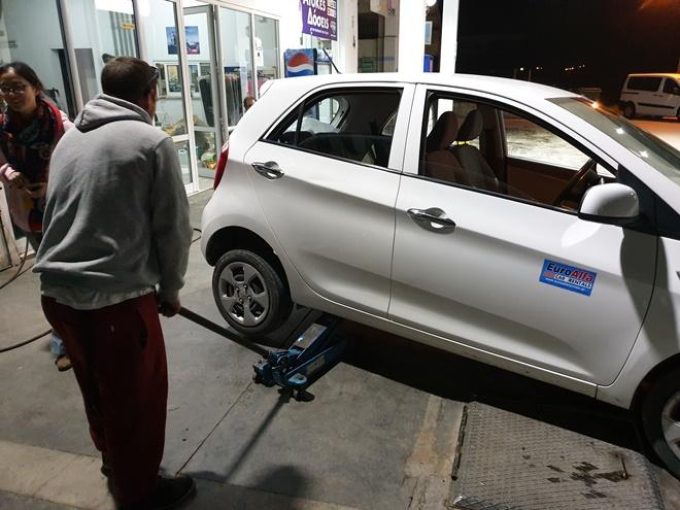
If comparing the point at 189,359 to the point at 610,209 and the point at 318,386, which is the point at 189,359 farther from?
the point at 610,209

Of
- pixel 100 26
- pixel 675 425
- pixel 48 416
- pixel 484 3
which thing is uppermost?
pixel 484 3

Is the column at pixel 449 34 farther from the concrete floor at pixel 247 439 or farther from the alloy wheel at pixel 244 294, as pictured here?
the concrete floor at pixel 247 439

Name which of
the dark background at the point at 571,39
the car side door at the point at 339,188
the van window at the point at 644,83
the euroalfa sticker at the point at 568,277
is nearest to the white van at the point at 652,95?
the van window at the point at 644,83

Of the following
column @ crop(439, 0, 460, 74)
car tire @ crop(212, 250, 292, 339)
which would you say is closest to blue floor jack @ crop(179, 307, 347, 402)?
car tire @ crop(212, 250, 292, 339)

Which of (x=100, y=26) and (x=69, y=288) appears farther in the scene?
(x=100, y=26)

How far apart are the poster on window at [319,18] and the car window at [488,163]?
18.5 feet

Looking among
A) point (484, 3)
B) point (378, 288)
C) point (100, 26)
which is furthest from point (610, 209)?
point (484, 3)

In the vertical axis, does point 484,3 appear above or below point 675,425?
above

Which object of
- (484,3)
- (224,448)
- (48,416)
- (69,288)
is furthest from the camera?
(484,3)

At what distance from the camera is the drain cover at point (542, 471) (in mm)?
2236

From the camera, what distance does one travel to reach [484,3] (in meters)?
57.0

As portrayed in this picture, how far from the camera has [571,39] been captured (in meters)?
53.4

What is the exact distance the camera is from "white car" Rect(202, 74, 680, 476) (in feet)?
7.23

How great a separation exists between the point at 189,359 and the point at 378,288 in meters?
1.38
